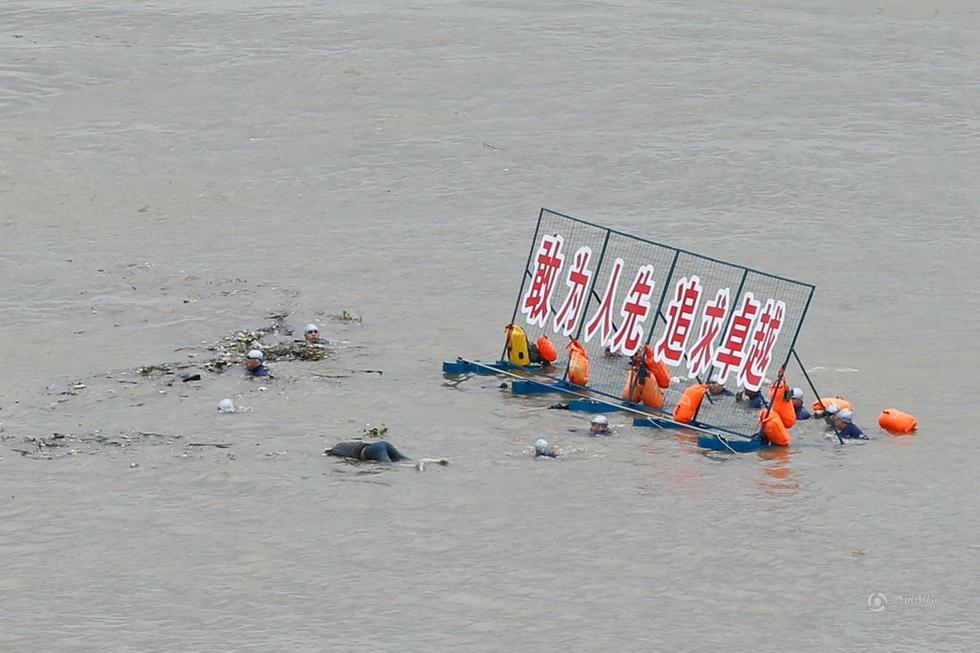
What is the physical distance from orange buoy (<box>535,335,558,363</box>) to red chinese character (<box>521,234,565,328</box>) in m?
0.93

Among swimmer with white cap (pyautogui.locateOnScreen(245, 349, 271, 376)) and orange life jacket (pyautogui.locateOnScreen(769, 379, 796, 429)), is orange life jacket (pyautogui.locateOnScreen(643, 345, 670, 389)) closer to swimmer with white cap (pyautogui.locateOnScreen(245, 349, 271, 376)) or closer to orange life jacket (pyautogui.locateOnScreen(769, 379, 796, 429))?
orange life jacket (pyautogui.locateOnScreen(769, 379, 796, 429))

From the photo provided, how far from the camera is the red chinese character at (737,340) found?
29.8 metres

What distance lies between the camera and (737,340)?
98.1 feet

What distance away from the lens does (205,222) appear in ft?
142

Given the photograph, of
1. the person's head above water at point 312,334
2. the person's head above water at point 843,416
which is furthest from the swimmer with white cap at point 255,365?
the person's head above water at point 843,416

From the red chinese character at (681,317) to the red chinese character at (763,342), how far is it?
1.26m

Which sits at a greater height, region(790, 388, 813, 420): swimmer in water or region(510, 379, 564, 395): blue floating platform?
region(790, 388, 813, 420): swimmer in water

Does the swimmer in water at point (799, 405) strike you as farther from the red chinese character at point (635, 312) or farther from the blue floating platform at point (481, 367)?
the blue floating platform at point (481, 367)

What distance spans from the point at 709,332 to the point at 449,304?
379 inches

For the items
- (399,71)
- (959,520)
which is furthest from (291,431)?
(399,71)

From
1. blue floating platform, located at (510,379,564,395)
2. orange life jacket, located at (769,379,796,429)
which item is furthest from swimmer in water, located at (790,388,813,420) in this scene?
blue floating platform, located at (510,379,564,395)

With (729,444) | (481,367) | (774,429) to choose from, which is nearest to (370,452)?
(481,367)

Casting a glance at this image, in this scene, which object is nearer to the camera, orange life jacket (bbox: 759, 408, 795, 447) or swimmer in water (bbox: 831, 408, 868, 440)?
orange life jacket (bbox: 759, 408, 795, 447)

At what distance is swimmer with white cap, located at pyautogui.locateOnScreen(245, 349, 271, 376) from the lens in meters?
32.7
